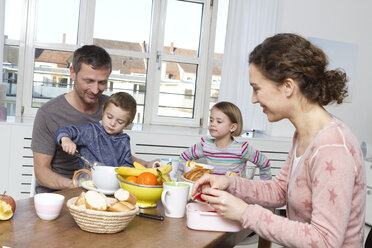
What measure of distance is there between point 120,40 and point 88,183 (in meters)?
2.64

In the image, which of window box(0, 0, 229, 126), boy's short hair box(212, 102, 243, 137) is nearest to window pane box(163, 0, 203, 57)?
window box(0, 0, 229, 126)

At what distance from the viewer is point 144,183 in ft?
4.43

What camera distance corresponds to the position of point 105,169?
4.78 feet

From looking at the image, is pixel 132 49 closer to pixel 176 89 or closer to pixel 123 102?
pixel 176 89

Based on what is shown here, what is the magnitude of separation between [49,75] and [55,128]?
1.98 metres

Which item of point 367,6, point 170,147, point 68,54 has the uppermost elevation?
point 367,6

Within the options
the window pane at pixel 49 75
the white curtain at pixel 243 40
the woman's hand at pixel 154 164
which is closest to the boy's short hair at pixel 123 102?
the woman's hand at pixel 154 164

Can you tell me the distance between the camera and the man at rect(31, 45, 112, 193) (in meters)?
1.97

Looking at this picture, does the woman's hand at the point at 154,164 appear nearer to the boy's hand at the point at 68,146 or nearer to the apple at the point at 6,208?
the boy's hand at the point at 68,146

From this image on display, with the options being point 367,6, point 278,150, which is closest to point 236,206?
point 278,150

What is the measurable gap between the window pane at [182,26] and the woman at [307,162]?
2.88m

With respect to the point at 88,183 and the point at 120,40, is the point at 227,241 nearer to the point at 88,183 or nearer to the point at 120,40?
the point at 88,183

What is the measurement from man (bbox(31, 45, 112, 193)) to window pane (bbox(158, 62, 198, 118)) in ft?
6.39

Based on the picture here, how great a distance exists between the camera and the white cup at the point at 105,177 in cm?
146
